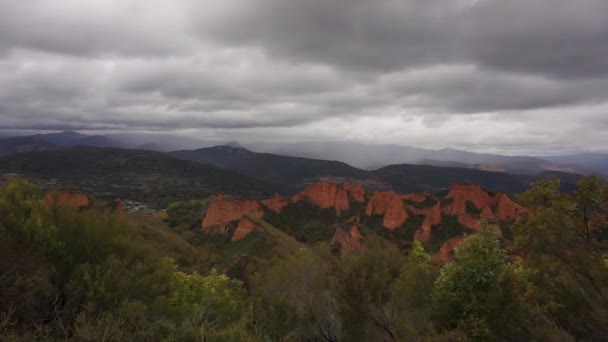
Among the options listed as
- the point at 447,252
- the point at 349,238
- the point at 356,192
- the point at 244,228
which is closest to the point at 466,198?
the point at 356,192

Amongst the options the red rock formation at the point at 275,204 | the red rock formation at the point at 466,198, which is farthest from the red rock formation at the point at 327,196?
the red rock formation at the point at 466,198

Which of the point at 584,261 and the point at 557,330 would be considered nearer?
the point at 557,330

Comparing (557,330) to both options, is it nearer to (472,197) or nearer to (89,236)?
(89,236)

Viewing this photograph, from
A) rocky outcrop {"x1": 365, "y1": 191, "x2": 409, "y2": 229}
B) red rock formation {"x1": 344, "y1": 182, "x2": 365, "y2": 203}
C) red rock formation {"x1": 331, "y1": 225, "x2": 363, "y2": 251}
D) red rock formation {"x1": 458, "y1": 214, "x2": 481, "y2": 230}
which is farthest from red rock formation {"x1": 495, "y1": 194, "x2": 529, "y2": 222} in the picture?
red rock formation {"x1": 344, "y1": 182, "x2": 365, "y2": 203}

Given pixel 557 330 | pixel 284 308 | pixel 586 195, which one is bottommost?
pixel 284 308

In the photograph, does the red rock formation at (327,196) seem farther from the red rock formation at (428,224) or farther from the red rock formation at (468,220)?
the red rock formation at (468,220)

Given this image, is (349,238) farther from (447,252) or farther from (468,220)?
(468,220)

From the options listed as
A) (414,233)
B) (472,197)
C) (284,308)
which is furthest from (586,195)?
(472,197)
